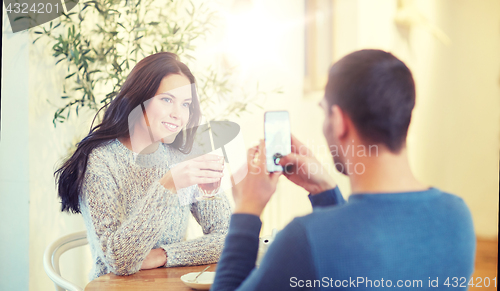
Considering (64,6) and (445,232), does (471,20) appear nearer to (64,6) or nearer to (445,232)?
(445,232)

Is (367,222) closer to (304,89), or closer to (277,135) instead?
(277,135)

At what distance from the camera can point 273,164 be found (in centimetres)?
58

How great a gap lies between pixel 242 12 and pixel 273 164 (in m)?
0.67

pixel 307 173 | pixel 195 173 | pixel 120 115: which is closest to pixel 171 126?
pixel 120 115

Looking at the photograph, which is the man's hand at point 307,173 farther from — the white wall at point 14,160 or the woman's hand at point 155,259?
the white wall at point 14,160

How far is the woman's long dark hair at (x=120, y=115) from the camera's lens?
2.95ft

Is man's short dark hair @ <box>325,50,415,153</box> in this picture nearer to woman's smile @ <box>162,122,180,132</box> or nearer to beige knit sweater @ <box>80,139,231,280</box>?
beige knit sweater @ <box>80,139,231,280</box>

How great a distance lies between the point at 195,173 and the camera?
0.75 metres

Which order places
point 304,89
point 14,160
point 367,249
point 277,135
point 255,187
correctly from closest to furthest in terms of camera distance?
point 367,249, point 255,187, point 277,135, point 304,89, point 14,160

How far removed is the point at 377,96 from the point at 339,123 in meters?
0.06

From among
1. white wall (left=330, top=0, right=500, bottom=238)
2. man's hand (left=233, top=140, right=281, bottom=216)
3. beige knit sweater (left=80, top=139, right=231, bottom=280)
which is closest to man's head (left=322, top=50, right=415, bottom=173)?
man's hand (left=233, top=140, right=281, bottom=216)

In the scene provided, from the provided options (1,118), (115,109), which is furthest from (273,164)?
(1,118)

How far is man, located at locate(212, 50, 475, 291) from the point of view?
42 centimetres

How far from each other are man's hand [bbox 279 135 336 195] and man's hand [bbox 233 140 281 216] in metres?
0.05
